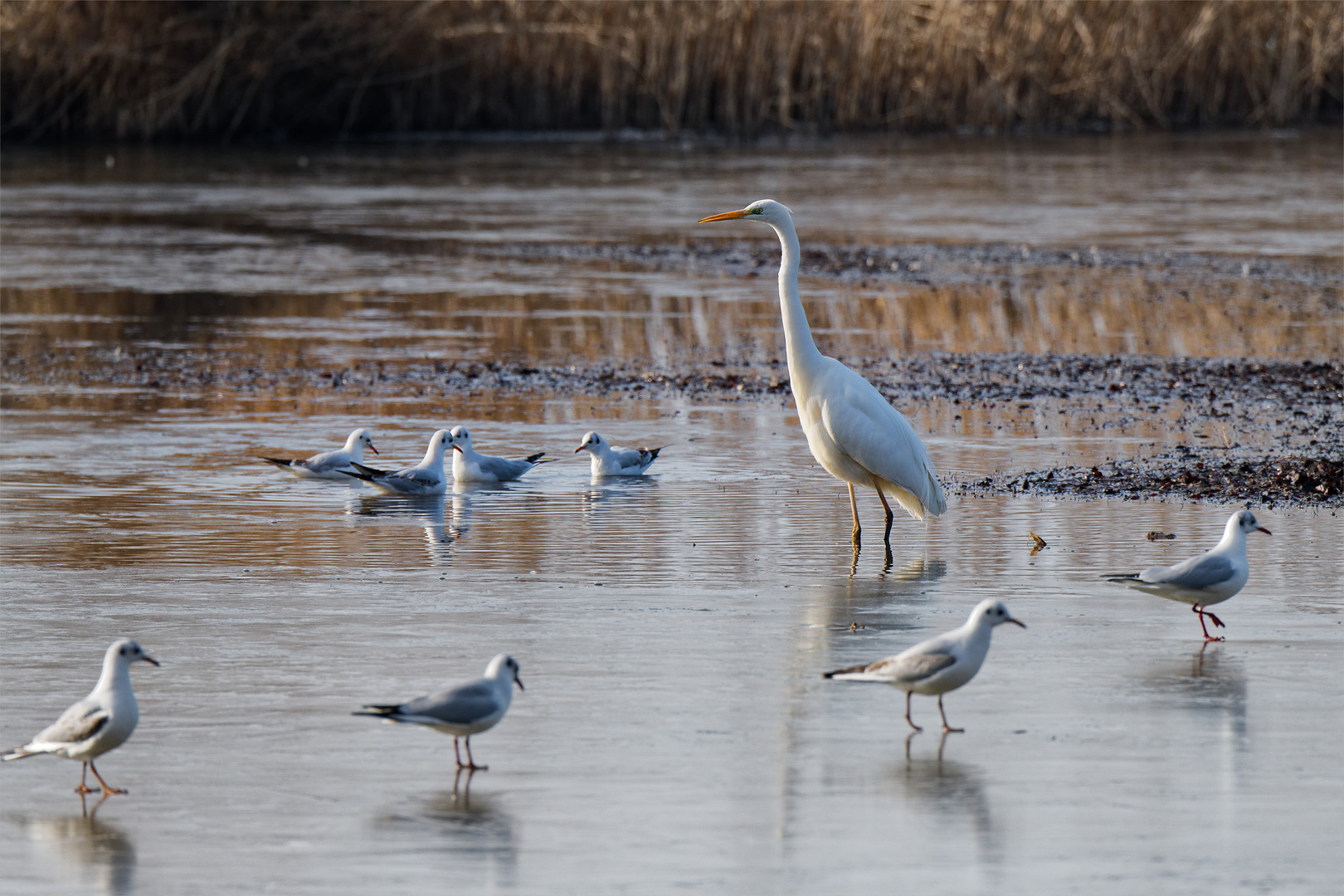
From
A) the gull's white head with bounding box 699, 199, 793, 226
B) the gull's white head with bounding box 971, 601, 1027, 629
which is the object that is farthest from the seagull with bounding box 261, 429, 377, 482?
the gull's white head with bounding box 971, 601, 1027, 629

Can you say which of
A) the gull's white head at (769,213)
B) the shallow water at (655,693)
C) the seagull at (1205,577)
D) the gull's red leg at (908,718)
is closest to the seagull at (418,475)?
the shallow water at (655,693)

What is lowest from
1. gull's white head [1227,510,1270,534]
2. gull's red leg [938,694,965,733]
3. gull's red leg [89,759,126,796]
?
gull's red leg [89,759,126,796]

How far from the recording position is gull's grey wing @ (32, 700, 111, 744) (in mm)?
5586

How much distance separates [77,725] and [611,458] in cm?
511

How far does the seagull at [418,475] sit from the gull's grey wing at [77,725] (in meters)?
4.51

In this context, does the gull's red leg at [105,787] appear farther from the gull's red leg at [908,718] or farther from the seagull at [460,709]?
the gull's red leg at [908,718]

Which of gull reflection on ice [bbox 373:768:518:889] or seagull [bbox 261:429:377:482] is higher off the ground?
seagull [bbox 261:429:377:482]

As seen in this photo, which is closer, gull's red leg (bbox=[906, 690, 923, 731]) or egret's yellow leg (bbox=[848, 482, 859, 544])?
gull's red leg (bbox=[906, 690, 923, 731])

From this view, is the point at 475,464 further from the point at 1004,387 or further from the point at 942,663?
the point at 942,663

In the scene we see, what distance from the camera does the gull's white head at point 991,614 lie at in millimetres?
6191

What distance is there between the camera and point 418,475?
33.9 ft

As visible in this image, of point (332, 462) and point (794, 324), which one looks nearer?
point (794, 324)

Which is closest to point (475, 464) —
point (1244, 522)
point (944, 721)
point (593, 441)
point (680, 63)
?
point (593, 441)

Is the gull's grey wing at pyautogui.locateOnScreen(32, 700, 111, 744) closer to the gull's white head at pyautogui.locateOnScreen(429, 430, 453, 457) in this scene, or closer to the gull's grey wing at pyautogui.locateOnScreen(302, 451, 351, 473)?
the gull's white head at pyautogui.locateOnScreen(429, 430, 453, 457)
